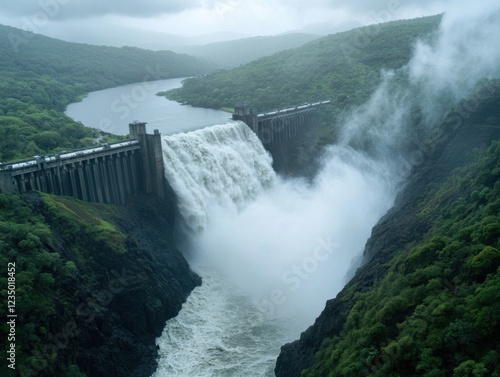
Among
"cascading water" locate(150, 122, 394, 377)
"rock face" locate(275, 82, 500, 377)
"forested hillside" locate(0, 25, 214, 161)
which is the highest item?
"forested hillside" locate(0, 25, 214, 161)

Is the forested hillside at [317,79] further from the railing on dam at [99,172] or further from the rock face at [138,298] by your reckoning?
the rock face at [138,298]

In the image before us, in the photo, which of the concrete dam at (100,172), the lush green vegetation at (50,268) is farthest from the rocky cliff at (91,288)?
the concrete dam at (100,172)

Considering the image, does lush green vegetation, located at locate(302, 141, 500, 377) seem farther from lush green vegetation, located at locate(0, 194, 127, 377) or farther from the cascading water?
lush green vegetation, located at locate(0, 194, 127, 377)

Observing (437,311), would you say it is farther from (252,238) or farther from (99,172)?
(99,172)

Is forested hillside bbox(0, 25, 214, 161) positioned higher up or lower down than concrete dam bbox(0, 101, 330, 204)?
higher up

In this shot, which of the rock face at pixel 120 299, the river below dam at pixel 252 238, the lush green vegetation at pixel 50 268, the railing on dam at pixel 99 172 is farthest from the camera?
the railing on dam at pixel 99 172

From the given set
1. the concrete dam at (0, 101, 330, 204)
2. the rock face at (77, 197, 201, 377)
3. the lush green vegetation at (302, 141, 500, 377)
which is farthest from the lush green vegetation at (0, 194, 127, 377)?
the lush green vegetation at (302, 141, 500, 377)

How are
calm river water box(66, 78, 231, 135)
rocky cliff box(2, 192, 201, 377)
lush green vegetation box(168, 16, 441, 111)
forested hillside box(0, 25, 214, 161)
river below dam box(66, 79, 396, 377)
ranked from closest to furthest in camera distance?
rocky cliff box(2, 192, 201, 377) < river below dam box(66, 79, 396, 377) < forested hillside box(0, 25, 214, 161) < calm river water box(66, 78, 231, 135) < lush green vegetation box(168, 16, 441, 111)
